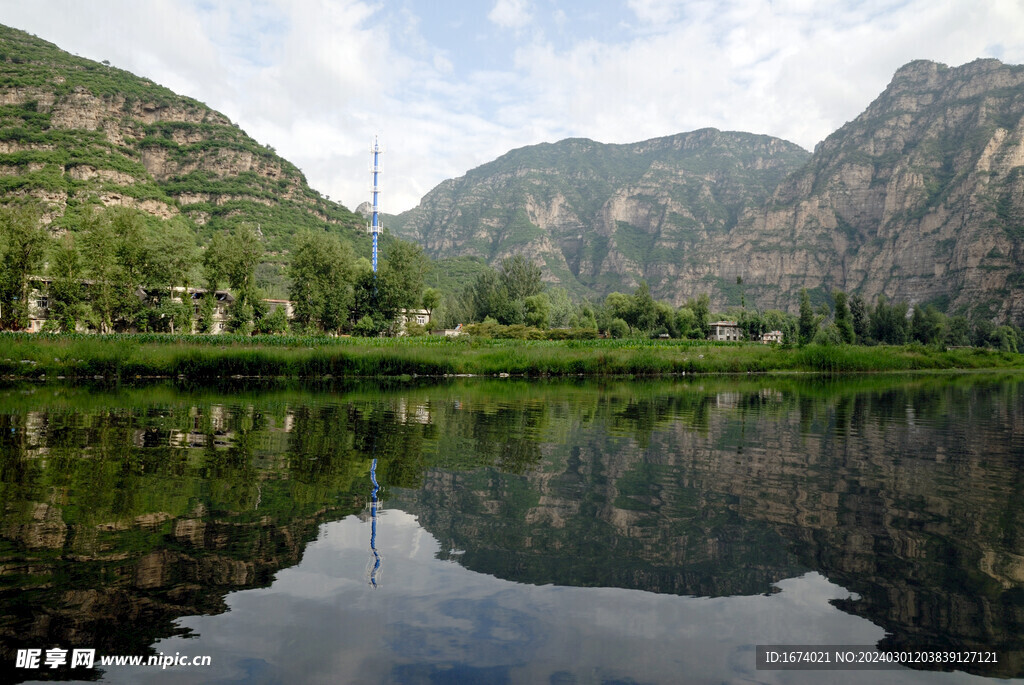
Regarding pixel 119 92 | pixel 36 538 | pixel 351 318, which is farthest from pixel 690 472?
pixel 119 92

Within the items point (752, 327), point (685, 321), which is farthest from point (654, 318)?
point (752, 327)

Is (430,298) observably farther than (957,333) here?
No

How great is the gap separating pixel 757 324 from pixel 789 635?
159 m

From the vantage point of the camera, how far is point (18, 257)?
51594 millimetres

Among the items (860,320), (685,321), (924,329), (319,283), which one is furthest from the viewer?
(685,321)

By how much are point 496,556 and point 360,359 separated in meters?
35.4

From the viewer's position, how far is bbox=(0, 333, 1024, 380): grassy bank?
1332 inches

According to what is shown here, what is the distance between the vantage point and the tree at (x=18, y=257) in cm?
5097

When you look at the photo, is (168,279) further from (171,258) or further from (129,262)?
(129,262)

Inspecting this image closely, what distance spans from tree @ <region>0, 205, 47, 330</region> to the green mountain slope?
57946mm

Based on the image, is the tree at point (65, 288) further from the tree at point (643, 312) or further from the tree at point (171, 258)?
the tree at point (643, 312)

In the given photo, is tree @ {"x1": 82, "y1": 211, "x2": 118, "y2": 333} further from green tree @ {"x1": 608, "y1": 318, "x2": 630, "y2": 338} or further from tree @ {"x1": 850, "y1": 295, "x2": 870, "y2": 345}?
tree @ {"x1": 850, "y1": 295, "x2": 870, "y2": 345}

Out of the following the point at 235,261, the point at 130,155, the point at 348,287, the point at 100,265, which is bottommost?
the point at 100,265

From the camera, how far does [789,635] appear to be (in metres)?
5.04
